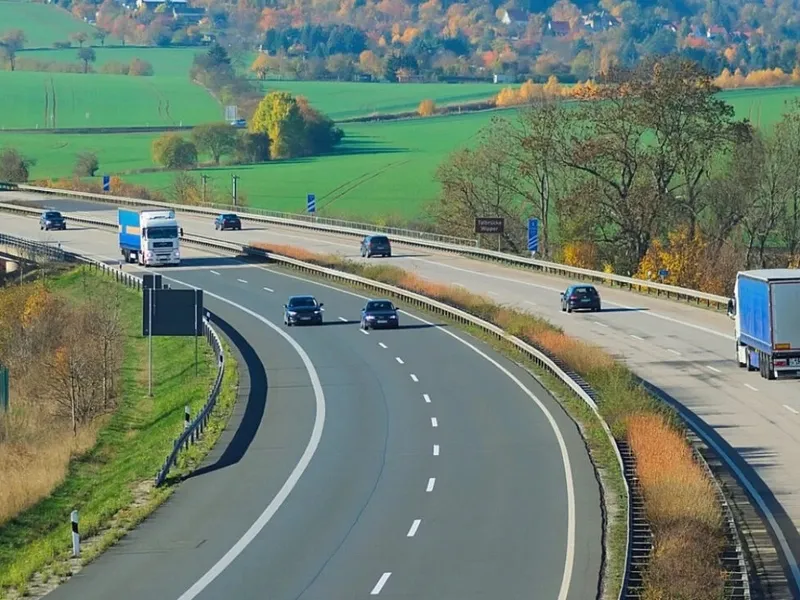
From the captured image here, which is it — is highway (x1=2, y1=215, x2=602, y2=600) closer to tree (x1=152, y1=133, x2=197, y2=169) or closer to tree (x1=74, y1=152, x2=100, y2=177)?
tree (x1=74, y1=152, x2=100, y2=177)

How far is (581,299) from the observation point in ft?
220

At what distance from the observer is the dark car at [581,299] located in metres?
67.1

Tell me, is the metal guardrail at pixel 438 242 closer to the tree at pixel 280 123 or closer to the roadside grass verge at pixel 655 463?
the roadside grass verge at pixel 655 463

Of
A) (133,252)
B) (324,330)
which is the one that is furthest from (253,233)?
(324,330)

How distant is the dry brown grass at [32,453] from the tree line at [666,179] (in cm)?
4055

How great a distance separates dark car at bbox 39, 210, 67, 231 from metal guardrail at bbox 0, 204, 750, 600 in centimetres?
1118

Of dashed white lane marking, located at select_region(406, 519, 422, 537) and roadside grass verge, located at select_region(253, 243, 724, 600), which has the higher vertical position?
roadside grass verge, located at select_region(253, 243, 724, 600)

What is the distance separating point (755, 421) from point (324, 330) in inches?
930

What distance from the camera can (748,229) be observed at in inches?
3910

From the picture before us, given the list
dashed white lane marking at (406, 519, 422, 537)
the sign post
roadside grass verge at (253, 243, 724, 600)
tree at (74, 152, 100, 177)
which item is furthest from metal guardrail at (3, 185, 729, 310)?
dashed white lane marking at (406, 519, 422, 537)

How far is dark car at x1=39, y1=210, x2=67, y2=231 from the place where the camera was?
106 m

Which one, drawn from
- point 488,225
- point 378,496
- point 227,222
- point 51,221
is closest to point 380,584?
point 378,496

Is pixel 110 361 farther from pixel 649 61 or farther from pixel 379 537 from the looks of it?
pixel 649 61

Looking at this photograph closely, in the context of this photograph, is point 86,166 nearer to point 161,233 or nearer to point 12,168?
point 12,168
